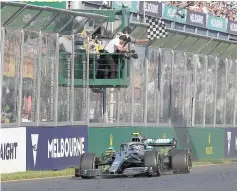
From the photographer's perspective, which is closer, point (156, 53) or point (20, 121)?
point (20, 121)

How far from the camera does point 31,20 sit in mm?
20672

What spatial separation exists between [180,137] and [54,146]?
8.87 metres

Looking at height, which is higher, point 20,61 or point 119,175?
point 20,61

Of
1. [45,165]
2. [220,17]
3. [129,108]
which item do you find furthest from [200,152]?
Result: [220,17]

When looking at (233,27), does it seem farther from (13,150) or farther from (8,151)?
A: (8,151)

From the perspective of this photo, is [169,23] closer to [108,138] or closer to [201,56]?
[201,56]

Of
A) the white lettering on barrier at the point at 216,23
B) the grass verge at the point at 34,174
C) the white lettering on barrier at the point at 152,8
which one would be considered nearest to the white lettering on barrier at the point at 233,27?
the white lettering on barrier at the point at 216,23

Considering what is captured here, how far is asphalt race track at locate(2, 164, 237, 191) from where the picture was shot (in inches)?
607

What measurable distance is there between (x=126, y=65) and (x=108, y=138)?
2.18 meters

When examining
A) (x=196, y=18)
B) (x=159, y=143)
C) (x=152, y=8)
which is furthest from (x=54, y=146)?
(x=196, y=18)

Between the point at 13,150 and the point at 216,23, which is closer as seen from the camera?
the point at 13,150

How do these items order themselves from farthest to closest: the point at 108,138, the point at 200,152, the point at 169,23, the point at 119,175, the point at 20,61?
1. the point at 169,23
2. the point at 200,152
3. the point at 108,138
4. the point at 20,61
5. the point at 119,175

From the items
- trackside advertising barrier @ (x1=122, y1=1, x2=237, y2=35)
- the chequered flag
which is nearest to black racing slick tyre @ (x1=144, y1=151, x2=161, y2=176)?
the chequered flag

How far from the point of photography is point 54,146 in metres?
21.6
